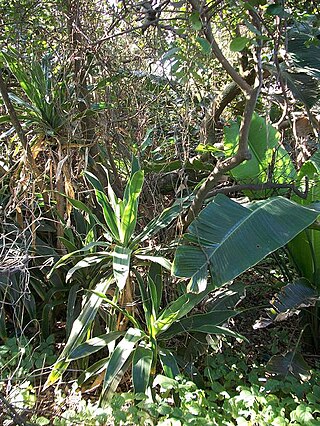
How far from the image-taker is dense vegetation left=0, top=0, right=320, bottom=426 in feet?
6.86

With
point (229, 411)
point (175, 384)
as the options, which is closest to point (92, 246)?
point (175, 384)

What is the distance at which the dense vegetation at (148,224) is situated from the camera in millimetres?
2090

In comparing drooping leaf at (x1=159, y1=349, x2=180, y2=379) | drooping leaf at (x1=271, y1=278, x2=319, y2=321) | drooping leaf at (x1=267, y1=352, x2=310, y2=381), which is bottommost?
drooping leaf at (x1=267, y1=352, x2=310, y2=381)

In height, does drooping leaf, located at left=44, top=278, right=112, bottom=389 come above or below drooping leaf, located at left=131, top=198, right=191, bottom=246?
below

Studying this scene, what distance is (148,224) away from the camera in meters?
2.69

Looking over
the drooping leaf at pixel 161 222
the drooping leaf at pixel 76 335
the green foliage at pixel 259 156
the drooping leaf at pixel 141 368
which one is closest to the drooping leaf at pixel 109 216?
the drooping leaf at pixel 161 222

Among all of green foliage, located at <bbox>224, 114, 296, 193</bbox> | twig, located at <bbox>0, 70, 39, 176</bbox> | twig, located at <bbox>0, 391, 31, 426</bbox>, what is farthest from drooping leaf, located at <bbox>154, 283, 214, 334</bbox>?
twig, located at <bbox>0, 70, 39, 176</bbox>

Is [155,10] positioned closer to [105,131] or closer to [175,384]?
[105,131]

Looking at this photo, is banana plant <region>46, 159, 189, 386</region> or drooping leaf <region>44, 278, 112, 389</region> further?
banana plant <region>46, 159, 189, 386</region>

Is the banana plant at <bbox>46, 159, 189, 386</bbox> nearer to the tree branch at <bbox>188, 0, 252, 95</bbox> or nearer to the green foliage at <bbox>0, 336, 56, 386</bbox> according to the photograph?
the green foliage at <bbox>0, 336, 56, 386</bbox>

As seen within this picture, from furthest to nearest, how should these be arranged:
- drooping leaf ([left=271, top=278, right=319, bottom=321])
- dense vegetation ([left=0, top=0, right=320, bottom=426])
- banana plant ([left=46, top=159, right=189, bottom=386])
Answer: drooping leaf ([left=271, top=278, right=319, bottom=321]) < banana plant ([left=46, top=159, right=189, bottom=386]) < dense vegetation ([left=0, top=0, right=320, bottom=426])

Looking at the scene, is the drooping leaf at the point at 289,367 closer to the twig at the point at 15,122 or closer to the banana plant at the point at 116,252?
the banana plant at the point at 116,252

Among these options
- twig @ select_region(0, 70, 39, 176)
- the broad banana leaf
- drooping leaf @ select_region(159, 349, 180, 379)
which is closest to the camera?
the broad banana leaf

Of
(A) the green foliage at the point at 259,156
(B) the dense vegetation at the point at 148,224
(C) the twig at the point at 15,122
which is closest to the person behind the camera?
(B) the dense vegetation at the point at 148,224
